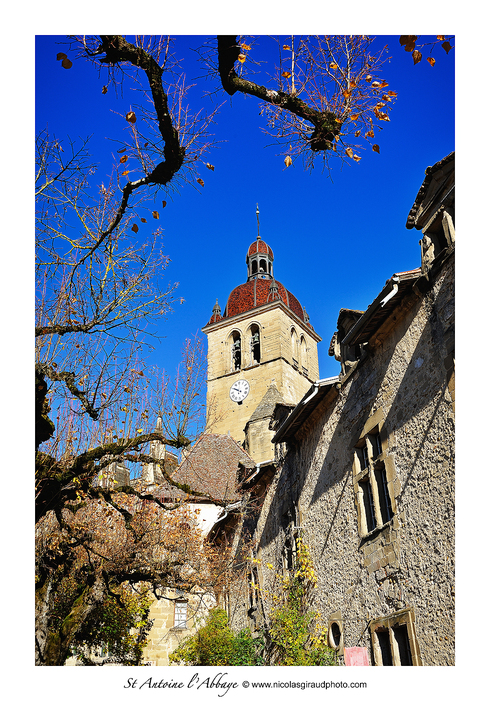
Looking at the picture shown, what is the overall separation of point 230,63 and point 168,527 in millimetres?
11543

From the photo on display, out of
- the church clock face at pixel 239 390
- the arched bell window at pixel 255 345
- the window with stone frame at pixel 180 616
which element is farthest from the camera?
the arched bell window at pixel 255 345

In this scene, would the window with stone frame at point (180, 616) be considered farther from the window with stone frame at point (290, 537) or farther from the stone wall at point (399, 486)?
the stone wall at point (399, 486)

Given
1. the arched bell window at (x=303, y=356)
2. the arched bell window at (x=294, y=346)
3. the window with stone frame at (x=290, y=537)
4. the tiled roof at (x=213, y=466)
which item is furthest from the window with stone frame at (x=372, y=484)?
the arched bell window at (x=303, y=356)

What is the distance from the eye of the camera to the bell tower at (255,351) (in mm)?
34531

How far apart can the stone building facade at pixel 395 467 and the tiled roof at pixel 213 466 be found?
8.23 m

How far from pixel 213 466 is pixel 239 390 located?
14.6 m

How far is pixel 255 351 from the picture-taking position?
37062 millimetres

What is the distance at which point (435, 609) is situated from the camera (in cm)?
564

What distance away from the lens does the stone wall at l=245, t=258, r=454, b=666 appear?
18.9ft

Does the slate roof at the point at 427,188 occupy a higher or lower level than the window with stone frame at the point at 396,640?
higher

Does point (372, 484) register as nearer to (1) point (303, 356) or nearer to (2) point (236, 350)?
(2) point (236, 350)

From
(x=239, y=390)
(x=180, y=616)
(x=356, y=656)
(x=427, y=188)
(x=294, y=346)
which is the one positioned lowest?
(x=180, y=616)

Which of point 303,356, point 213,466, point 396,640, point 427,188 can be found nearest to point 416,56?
point 427,188

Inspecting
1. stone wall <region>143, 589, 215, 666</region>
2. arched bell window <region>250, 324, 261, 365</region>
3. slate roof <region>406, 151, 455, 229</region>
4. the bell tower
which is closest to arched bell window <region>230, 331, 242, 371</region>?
the bell tower
